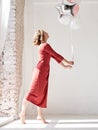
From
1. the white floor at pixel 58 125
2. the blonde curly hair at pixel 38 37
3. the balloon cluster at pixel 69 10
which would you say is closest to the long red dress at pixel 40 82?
the blonde curly hair at pixel 38 37

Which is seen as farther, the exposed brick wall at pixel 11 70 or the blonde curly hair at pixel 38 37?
the exposed brick wall at pixel 11 70

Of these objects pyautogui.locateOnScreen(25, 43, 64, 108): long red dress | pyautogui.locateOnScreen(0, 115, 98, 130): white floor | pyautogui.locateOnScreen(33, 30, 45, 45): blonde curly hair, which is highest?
pyautogui.locateOnScreen(33, 30, 45, 45): blonde curly hair

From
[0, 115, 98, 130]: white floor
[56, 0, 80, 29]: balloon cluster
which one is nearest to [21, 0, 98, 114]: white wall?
[56, 0, 80, 29]: balloon cluster

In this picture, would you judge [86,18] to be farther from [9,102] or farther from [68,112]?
[9,102]

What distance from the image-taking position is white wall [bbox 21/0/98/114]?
4480mm

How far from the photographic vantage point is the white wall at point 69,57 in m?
4.48

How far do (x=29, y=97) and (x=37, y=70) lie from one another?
0.85 feet

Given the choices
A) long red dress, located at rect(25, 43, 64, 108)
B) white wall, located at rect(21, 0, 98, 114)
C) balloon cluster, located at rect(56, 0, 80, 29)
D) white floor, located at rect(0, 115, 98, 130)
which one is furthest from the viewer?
white wall, located at rect(21, 0, 98, 114)

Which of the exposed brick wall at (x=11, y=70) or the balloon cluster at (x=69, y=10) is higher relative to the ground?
the balloon cluster at (x=69, y=10)

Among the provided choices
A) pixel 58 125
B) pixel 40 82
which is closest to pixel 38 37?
pixel 40 82

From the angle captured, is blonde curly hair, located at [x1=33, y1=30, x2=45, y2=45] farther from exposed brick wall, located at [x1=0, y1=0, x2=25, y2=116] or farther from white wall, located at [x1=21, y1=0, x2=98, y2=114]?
white wall, located at [x1=21, y1=0, x2=98, y2=114]

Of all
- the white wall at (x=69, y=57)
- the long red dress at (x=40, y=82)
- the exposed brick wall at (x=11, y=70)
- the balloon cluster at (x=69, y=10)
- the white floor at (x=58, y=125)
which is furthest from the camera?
the white wall at (x=69, y=57)

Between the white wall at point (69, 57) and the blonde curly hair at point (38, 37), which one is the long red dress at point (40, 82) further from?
the white wall at point (69, 57)

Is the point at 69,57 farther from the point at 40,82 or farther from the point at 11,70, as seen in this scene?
the point at 40,82
